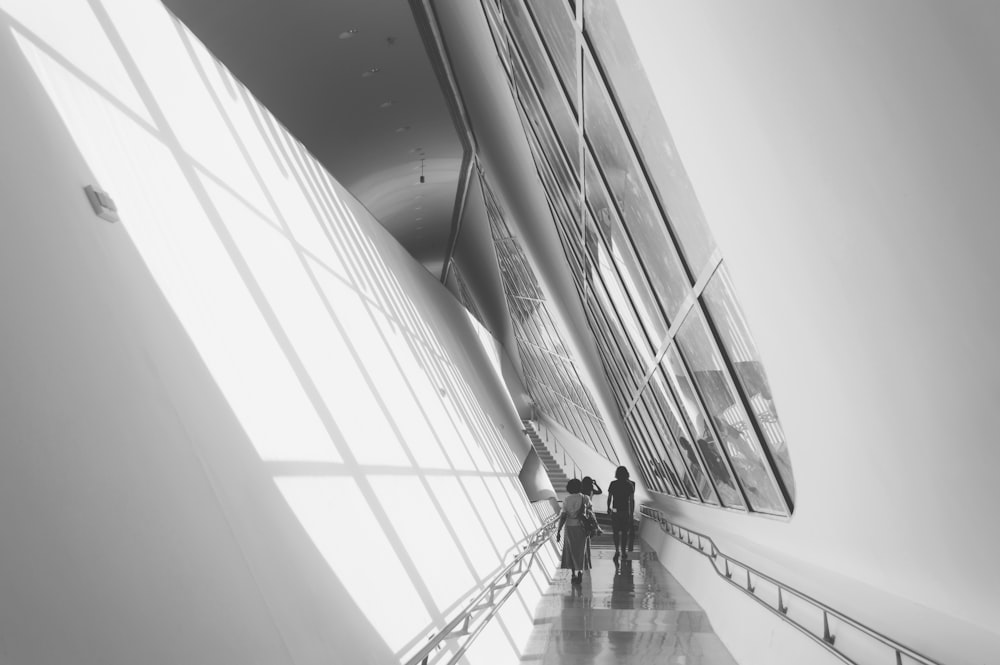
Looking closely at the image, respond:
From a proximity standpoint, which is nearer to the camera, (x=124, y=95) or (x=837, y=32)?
(x=837, y=32)

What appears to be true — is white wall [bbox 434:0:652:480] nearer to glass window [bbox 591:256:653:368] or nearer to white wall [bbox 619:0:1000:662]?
glass window [bbox 591:256:653:368]

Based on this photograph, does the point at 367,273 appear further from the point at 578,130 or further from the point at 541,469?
the point at 541,469

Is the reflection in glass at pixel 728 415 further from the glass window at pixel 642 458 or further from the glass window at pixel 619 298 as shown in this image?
the glass window at pixel 642 458

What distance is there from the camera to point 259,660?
363cm

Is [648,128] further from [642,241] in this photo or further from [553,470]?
[553,470]

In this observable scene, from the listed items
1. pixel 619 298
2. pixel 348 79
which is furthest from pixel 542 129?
pixel 348 79

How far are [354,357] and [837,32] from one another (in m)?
5.42

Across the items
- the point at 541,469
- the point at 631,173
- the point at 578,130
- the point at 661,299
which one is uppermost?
the point at 578,130

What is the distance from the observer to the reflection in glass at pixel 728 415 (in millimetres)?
7348

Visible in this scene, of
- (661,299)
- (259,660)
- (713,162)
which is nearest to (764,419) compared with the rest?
(661,299)

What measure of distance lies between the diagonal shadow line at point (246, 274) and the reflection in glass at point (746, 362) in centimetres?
292

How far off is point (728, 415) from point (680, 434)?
15.7 ft

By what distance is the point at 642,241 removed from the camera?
316 inches

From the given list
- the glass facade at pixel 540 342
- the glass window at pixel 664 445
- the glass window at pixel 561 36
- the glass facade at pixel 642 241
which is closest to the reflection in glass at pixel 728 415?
the glass facade at pixel 642 241
